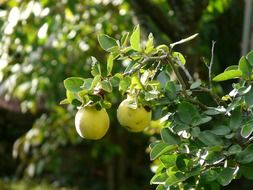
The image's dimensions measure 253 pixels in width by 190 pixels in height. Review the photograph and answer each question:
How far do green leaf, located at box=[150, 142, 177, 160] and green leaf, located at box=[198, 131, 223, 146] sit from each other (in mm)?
49

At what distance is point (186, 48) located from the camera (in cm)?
211

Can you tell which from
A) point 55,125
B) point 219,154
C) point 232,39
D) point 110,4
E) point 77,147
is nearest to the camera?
point 219,154

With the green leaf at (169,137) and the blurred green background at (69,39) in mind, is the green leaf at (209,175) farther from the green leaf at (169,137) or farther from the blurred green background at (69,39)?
the blurred green background at (69,39)

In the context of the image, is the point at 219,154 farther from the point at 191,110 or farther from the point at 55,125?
the point at 55,125

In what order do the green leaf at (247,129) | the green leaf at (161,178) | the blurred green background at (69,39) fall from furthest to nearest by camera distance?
the blurred green background at (69,39) → the green leaf at (161,178) → the green leaf at (247,129)

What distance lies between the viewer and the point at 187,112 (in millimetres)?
1099

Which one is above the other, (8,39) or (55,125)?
(8,39)

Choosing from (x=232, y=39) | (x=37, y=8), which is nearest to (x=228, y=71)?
(x=37, y=8)

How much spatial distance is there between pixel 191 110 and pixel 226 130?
7cm

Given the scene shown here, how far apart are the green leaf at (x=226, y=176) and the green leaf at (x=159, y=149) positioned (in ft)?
0.29

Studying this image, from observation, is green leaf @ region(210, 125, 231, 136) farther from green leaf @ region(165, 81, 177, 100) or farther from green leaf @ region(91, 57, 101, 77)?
green leaf @ region(91, 57, 101, 77)

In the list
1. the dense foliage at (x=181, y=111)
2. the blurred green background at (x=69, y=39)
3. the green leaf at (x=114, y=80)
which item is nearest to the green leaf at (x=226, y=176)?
the dense foliage at (x=181, y=111)

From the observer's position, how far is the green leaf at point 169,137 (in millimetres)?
1098

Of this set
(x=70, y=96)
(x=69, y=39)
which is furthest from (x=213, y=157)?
(x=69, y=39)
